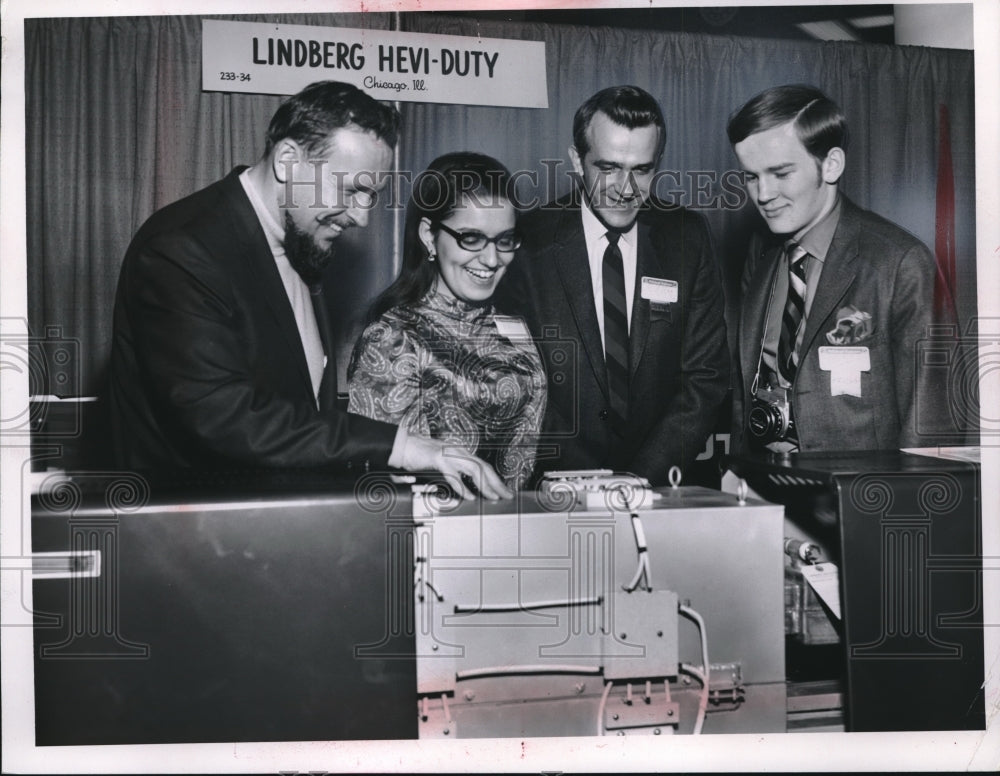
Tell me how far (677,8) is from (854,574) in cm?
162

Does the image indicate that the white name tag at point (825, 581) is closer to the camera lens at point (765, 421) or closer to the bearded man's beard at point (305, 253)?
the camera lens at point (765, 421)

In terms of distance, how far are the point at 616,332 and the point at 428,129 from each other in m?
0.76

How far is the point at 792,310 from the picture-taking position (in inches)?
101

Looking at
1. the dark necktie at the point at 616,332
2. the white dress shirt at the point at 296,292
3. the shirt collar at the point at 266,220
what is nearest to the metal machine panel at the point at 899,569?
the dark necktie at the point at 616,332

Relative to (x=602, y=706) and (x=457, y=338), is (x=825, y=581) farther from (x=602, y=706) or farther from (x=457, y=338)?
(x=457, y=338)

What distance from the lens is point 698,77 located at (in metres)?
2.52

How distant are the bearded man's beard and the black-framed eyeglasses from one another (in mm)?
321

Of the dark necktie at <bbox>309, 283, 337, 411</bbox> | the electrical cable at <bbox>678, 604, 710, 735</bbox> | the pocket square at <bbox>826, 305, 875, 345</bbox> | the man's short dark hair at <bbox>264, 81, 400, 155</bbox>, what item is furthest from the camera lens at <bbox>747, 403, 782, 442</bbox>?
the man's short dark hair at <bbox>264, 81, 400, 155</bbox>

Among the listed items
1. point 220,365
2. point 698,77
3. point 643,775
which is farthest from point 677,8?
point 643,775

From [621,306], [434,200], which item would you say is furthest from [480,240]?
[621,306]

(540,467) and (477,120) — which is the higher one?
(477,120)

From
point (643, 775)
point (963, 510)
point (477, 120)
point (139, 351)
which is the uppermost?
point (477, 120)

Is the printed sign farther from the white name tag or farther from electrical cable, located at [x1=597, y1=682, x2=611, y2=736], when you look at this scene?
electrical cable, located at [x1=597, y1=682, x2=611, y2=736]

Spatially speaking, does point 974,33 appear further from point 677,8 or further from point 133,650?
point 133,650
